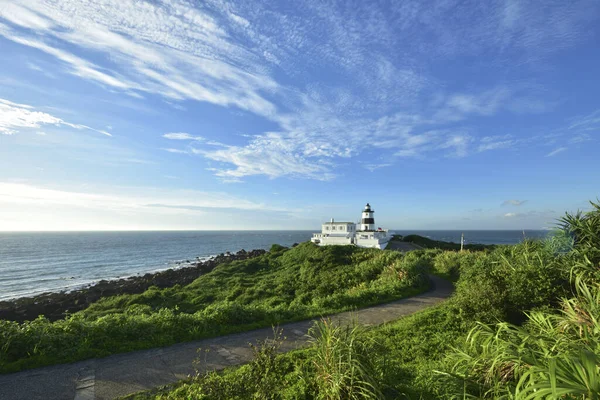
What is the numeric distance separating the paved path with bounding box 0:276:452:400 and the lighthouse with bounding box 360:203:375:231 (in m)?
34.2

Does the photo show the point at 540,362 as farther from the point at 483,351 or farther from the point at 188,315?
the point at 188,315

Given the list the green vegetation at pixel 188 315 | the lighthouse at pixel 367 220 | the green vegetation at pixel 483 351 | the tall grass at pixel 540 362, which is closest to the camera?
the tall grass at pixel 540 362

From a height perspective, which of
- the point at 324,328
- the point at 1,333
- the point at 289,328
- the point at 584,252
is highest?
the point at 584,252

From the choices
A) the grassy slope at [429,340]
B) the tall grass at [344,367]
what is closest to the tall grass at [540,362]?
the grassy slope at [429,340]

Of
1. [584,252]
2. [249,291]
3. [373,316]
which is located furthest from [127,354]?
[249,291]

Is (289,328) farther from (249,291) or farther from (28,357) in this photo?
(249,291)

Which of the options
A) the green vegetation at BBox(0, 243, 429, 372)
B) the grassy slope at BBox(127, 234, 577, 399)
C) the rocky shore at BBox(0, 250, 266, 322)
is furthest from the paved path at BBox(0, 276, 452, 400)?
the rocky shore at BBox(0, 250, 266, 322)

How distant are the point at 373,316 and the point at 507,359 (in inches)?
267

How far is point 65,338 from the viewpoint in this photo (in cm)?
720

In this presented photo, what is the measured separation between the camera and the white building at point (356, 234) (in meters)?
35.4

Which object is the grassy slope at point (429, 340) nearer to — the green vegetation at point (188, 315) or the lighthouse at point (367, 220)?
the green vegetation at point (188, 315)

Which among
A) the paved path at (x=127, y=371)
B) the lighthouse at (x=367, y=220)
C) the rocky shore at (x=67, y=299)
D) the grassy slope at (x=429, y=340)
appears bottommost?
the rocky shore at (x=67, y=299)

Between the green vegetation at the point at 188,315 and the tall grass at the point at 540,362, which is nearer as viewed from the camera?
the tall grass at the point at 540,362

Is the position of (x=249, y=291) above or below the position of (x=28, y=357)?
below
